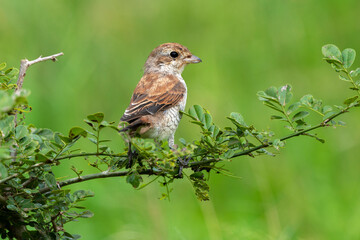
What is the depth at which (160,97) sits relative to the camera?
151 inches

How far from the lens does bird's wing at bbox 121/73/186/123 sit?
11.5ft

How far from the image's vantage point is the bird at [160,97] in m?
3.47

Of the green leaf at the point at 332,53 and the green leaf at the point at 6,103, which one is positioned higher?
the green leaf at the point at 332,53

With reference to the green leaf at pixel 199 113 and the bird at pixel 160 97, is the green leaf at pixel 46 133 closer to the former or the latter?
the green leaf at pixel 199 113

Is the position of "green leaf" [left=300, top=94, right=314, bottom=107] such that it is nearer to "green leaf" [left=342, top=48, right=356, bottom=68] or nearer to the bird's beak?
"green leaf" [left=342, top=48, right=356, bottom=68]

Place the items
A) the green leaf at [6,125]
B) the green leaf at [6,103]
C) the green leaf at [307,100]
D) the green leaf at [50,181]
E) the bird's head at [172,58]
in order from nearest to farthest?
1. the green leaf at [6,103]
2. the green leaf at [6,125]
3. the green leaf at [50,181]
4. the green leaf at [307,100]
5. the bird's head at [172,58]

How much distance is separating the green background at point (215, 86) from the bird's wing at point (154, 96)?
76cm

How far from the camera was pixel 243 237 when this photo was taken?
3.81 m

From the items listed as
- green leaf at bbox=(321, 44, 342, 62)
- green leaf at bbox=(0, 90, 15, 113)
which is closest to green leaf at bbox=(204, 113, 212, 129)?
green leaf at bbox=(321, 44, 342, 62)

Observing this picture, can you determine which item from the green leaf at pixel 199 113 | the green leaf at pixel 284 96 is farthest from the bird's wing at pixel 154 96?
the green leaf at pixel 284 96

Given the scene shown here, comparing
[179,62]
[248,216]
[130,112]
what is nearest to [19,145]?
[130,112]

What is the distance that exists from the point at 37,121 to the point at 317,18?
111 inches

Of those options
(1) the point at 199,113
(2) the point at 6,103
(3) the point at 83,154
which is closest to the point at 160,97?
(1) the point at 199,113

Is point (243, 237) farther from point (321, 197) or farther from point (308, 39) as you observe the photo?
point (308, 39)
